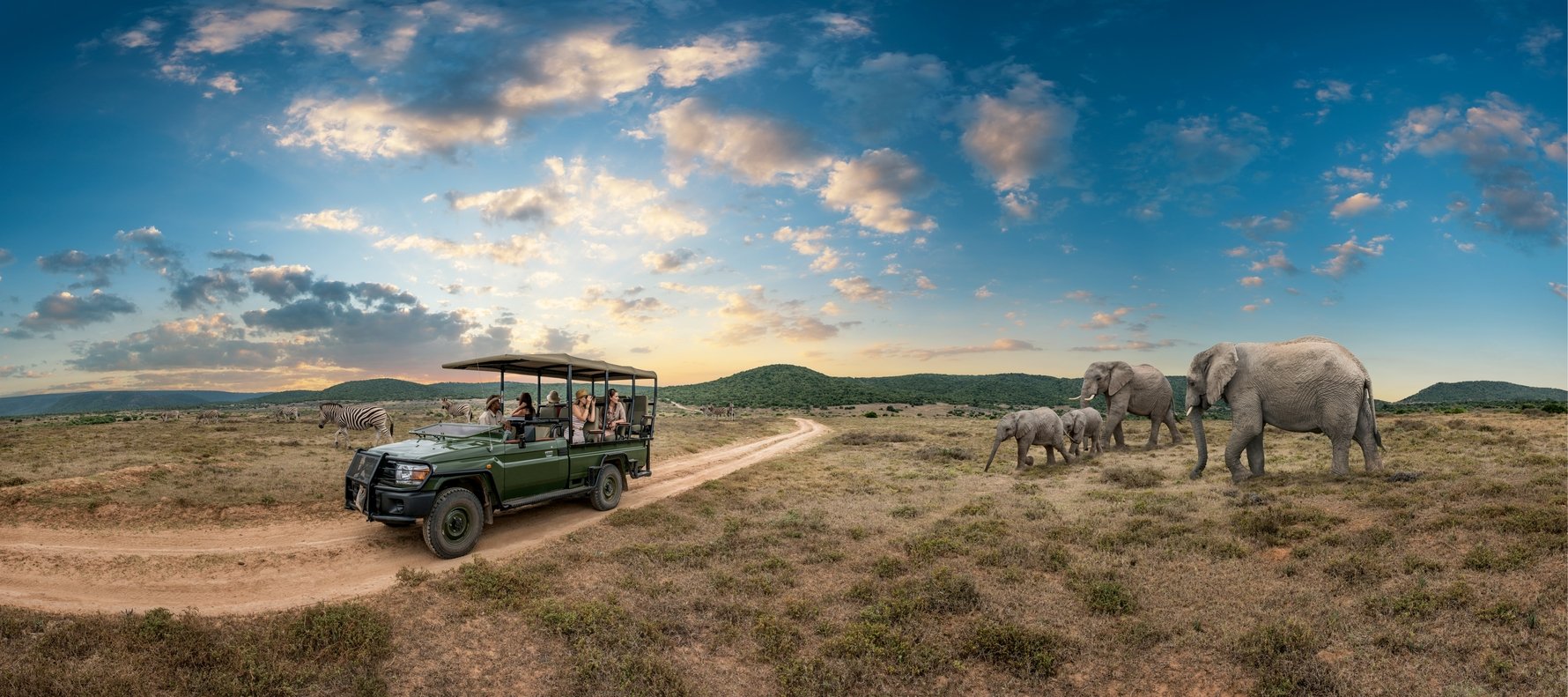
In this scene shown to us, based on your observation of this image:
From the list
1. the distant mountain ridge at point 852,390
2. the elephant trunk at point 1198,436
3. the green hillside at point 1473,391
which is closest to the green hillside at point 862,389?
the distant mountain ridge at point 852,390

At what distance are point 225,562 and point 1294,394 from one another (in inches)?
831

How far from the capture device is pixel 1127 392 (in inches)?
970

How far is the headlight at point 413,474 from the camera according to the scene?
418 inches

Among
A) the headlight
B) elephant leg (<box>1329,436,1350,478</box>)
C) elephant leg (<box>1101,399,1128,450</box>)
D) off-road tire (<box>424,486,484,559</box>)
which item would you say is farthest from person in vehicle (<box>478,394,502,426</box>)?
elephant leg (<box>1101,399,1128,450</box>)

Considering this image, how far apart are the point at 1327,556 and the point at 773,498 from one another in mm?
10912

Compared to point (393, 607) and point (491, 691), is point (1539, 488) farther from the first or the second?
point (393, 607)

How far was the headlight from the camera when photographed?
10617mm

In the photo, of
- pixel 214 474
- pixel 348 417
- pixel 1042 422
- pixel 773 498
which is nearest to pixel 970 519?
pixel 773 498

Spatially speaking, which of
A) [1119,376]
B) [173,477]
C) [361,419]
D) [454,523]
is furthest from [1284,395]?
[361,419]

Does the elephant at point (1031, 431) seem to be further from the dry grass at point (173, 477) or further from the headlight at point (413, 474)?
the headlight at point (413, 474)

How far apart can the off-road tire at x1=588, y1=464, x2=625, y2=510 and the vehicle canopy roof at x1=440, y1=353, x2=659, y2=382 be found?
2.39 metres

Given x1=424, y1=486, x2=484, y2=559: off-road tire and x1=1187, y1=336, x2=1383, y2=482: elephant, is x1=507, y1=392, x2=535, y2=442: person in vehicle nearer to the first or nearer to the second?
x1=424, y1=486, x2=484, y2=559: off-road tire

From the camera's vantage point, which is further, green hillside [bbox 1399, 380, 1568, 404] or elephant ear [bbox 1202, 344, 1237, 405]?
green hillside [bbox 1399, 380, 1568, 404]

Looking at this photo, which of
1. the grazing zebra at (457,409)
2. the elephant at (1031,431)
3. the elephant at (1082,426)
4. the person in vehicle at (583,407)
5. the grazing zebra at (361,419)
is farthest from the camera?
the grazing zebra at (457,409)
